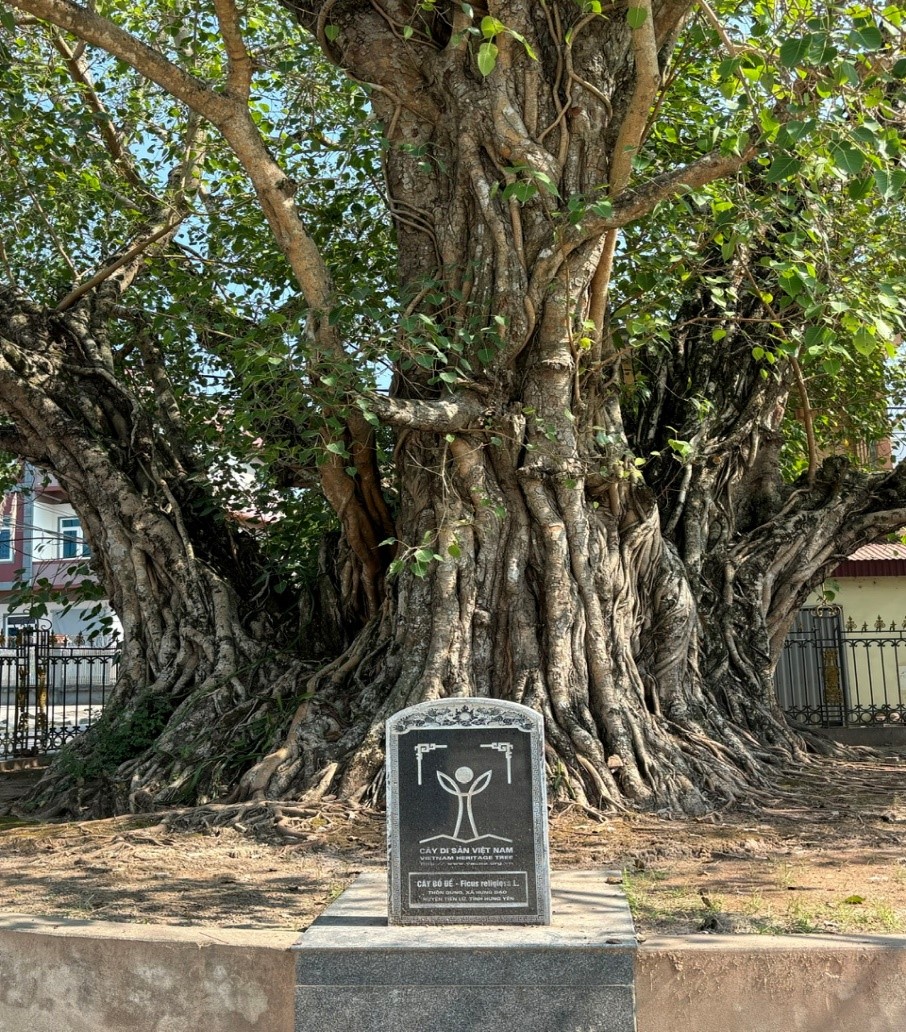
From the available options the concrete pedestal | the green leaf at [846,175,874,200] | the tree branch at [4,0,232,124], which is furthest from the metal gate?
the concrete pedestal

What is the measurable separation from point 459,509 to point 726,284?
340cm

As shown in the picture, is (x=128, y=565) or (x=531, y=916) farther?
(x=128, y=565)

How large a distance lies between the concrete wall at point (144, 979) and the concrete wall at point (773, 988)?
1303 millimetres

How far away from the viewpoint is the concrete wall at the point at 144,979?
13.7 feet

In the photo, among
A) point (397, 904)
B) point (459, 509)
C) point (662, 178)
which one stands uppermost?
point (662, 178)

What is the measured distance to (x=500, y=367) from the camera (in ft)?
24.7

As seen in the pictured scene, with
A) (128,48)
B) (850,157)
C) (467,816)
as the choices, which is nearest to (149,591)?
(128,48)

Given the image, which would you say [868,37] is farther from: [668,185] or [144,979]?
[144,979]

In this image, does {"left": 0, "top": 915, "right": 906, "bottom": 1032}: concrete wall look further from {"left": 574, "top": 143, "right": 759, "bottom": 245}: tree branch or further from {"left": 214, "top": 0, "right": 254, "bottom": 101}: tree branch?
{"left": 214, "top": 0, "right": 254, "bottom": 101}: tree branch

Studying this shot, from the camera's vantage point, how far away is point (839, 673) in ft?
50.3

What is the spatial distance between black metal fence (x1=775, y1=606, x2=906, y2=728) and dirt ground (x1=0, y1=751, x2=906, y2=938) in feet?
23.2

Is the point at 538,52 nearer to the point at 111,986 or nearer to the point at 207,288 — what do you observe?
the point at 207,288

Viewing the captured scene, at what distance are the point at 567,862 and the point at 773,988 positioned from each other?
1.80m

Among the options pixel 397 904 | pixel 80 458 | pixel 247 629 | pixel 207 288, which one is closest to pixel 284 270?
pixel 207 288
